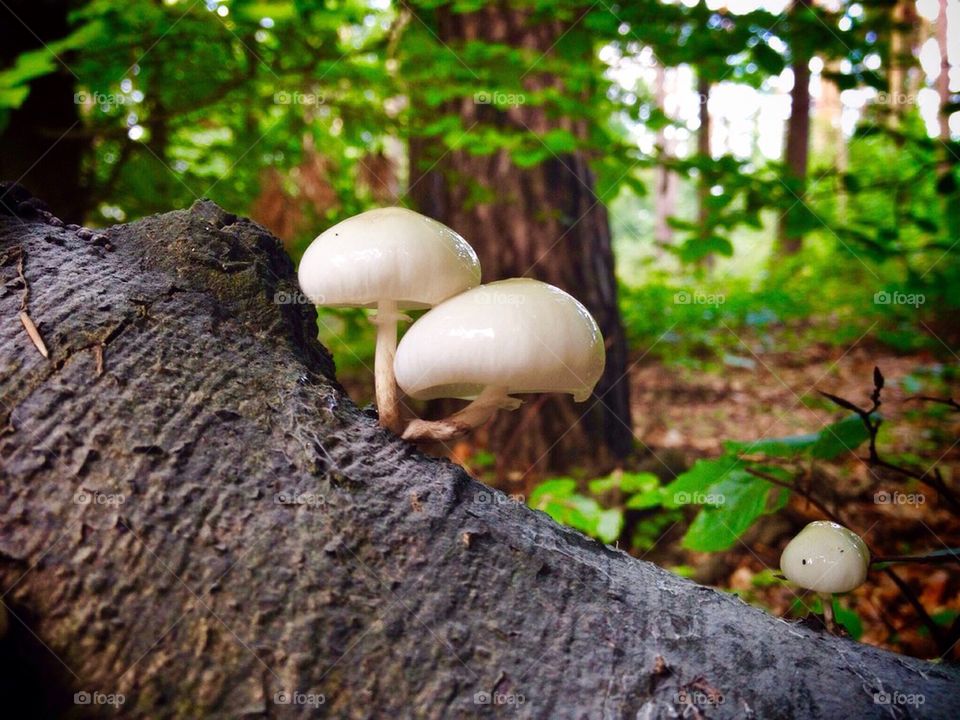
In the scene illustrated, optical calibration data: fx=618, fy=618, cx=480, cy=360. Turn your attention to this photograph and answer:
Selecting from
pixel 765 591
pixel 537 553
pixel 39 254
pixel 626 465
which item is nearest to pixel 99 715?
pixel 537 553

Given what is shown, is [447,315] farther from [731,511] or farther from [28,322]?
[731,511]

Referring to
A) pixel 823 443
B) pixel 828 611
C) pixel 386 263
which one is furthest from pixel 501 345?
pixel 823 443

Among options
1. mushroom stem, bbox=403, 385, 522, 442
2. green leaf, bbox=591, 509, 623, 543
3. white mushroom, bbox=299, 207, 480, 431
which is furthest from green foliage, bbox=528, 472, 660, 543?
white mushroom, bbox=299, 207, 480, 431

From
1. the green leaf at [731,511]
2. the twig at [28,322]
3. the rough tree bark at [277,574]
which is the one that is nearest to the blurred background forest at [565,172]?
the green leaf at [731,511]

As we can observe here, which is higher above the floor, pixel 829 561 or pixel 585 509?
pixel 829 561

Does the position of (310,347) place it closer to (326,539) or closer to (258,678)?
(326,539)

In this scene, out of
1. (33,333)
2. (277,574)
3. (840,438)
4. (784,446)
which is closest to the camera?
(277,574)

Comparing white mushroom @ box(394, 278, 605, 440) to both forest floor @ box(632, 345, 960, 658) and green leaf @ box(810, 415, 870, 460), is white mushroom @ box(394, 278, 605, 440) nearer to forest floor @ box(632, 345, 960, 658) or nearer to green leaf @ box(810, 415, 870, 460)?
forest floor @ box(632, 345, 960, 658)
